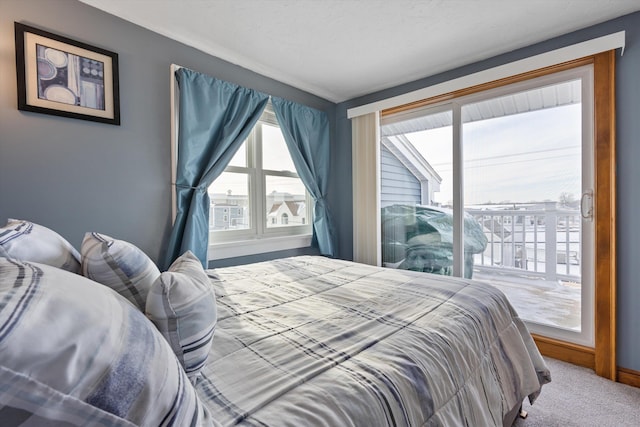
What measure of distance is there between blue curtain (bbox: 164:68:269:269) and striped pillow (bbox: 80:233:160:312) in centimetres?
140

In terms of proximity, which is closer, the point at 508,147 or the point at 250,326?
the point at 250,326

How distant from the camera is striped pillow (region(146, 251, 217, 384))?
0.66 m

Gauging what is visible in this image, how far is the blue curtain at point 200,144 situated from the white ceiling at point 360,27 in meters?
0.35

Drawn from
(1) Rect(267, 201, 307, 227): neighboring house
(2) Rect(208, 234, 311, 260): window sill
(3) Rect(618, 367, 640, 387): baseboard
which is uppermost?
(1) Rect(267, 201, 307, 227): neighboring house

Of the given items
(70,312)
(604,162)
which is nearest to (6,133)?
(70,312)

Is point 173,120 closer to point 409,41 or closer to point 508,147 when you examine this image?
point 409,41

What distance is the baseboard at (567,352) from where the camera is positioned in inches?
84.4

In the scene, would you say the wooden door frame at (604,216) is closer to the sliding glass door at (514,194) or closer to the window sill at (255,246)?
the sliding glass door at (514,194)

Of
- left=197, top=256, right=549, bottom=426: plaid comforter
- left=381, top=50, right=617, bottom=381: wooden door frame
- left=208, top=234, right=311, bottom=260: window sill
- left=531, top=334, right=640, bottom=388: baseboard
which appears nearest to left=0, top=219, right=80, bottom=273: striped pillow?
left=197, top=256, right=549, bottom=426: plaid comforter

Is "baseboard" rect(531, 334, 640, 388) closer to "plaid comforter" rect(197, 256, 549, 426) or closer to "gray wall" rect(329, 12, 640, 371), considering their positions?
"gray wall" rect(329, 12, 640, 371)

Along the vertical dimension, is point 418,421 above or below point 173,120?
below

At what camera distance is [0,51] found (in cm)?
159

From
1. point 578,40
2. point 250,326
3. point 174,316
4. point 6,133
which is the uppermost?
point 578,40

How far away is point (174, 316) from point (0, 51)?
203 centimetres
